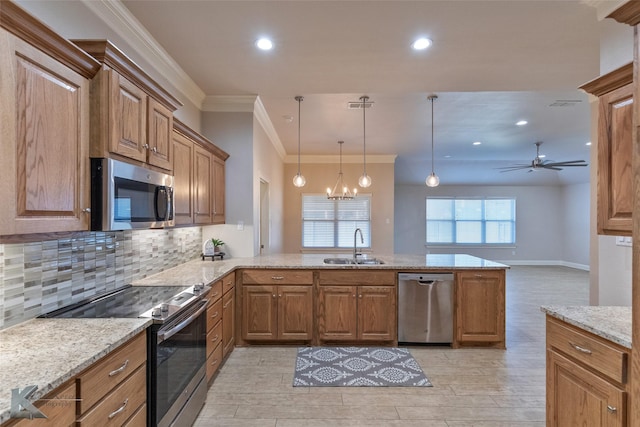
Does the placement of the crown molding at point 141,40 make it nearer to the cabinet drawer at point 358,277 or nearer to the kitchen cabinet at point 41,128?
the kitchen cabinet at point 41,128

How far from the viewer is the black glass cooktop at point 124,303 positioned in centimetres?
177

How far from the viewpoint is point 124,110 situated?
1809 mm

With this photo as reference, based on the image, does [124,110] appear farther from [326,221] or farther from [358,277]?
[326,221]

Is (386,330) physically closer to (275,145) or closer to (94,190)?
(94,190)

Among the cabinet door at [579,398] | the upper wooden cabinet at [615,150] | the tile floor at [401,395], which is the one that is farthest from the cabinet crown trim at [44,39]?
the cabinet door at [579,398]

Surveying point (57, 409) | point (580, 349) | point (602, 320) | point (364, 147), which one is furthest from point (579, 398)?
point (364, 147)

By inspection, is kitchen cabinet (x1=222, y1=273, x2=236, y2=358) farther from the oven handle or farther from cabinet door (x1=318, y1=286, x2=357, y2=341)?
cabinet door (x1=318, y1=286, x2=357, y2=341)

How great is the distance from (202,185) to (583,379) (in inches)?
129

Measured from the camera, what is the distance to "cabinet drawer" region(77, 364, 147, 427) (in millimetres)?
1279

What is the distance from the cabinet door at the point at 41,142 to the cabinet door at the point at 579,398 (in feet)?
8.51

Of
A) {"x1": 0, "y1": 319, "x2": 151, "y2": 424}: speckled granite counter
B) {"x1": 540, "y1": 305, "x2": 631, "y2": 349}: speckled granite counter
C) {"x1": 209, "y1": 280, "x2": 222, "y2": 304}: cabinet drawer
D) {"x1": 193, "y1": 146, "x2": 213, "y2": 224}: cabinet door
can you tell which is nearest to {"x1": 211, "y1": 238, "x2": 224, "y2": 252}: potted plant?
{"x1": 193, "y1": 146, "x2": 213, "y2": 224}: cabinet door

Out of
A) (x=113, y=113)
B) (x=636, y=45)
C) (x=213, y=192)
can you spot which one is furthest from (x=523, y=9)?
(x=213, y=192)

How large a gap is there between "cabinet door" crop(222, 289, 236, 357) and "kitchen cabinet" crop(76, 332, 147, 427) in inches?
56.9

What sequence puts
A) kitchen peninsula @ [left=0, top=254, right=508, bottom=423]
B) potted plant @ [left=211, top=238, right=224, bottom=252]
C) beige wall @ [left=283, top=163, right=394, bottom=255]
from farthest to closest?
beige wall @ [left=283, top=163, right=394, bottom=255] < potted plant @ [left=211, top=238, right=224, bottom=252] < kitchen peninsula @ [left=0, top=254, right=508, bottom=423]
